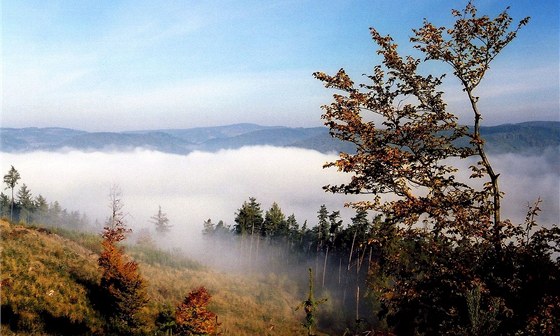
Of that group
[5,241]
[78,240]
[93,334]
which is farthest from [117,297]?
[78,240]

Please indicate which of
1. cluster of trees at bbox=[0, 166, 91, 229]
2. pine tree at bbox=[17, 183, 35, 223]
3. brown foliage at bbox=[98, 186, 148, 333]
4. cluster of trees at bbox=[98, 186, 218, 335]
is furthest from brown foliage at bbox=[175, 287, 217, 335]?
pine tree at bbox=[17, 183, 35, 223]

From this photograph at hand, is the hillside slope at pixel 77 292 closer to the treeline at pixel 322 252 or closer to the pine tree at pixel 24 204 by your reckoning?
the treeline at pixel 322 252

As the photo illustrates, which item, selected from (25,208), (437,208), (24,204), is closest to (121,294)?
(437,208)

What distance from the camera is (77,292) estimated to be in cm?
2822

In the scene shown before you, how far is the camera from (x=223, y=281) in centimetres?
6159

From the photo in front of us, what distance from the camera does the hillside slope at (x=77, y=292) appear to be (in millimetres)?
22766

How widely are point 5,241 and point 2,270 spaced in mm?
7797

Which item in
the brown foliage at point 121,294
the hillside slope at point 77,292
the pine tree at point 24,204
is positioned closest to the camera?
the hillside slope at point 77,292

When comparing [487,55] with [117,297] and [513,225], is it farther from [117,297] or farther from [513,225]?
[117,297]

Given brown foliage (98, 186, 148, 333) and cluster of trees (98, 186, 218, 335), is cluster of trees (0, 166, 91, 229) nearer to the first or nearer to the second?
cluster of trees (98, 186, 218, 335)

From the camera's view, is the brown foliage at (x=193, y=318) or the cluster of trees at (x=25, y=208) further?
the cluster of trees at (x=25, y=208)

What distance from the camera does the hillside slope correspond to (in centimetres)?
2277

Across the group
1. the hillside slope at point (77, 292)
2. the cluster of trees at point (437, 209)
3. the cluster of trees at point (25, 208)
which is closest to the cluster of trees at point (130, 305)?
the hillside slope at point (77, 292)

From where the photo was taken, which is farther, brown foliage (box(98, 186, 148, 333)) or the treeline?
the treeline
